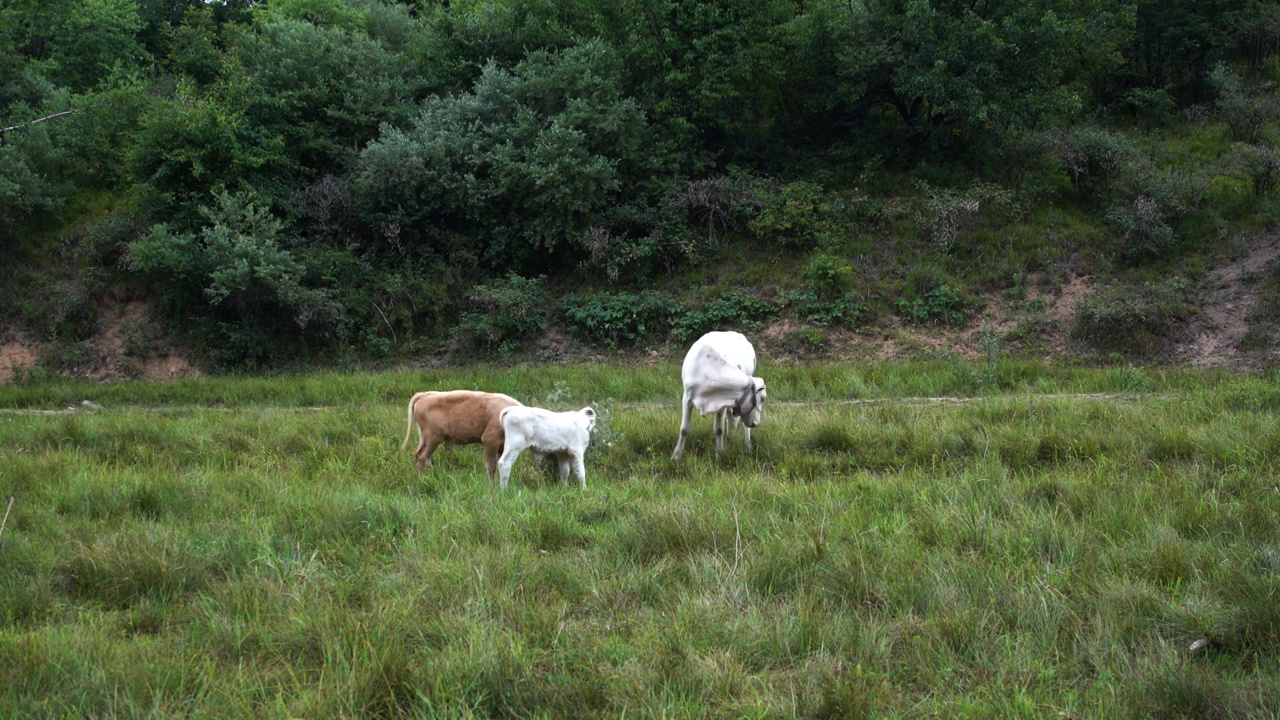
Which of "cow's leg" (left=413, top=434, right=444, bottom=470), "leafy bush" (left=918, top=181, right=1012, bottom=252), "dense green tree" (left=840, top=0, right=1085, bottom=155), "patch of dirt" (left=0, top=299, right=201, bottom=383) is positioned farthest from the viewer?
"leafy bush" (left=918, top=181, right=1012, bottom=252)

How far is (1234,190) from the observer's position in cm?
2231

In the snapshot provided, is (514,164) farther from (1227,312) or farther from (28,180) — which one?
(1227,312)

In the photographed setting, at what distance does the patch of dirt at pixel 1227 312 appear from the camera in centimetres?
1834

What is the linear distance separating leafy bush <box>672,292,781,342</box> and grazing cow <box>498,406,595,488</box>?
1193 centimetres

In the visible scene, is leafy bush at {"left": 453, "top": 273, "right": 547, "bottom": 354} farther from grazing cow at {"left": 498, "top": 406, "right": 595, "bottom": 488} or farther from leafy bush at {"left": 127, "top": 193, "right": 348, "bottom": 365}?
grazing cow at {"left": 498, "top": 406, "right": 595, "bottom": 488}

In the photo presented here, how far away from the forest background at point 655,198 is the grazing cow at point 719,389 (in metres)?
9.64

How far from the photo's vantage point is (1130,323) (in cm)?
1881

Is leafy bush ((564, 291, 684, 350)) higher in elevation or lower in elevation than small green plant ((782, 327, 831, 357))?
higher

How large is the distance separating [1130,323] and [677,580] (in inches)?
658

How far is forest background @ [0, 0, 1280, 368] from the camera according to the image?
20.6 metres

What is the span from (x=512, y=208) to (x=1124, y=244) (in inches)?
591

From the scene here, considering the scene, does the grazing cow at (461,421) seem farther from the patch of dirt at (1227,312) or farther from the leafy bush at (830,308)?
the patch of dirt at (1227,312)

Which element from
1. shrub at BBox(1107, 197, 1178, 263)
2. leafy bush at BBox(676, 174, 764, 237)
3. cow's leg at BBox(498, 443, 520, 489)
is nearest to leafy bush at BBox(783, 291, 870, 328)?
leafy bush at BBox(676, 174, 764, 237)

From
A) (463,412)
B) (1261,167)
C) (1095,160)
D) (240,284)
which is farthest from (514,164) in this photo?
(1261,167)
